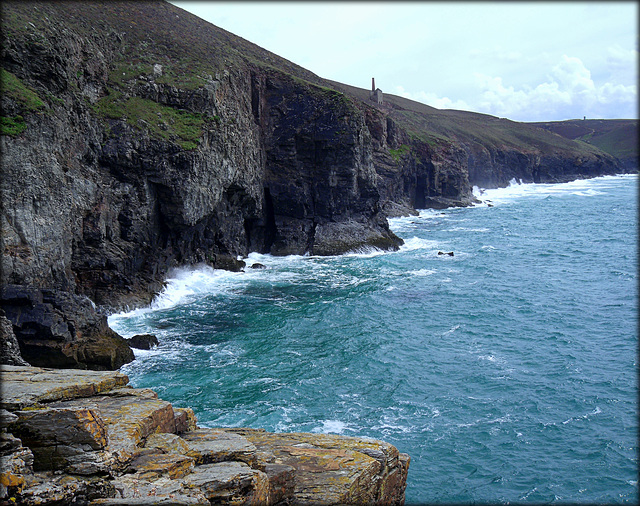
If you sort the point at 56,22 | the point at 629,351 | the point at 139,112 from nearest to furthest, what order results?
the point at 629,351 < the point at 56,22 < the point at 139,112

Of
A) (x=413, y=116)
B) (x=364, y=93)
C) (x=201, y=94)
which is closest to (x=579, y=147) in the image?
(x=413, y=116)

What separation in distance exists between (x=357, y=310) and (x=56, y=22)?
33986 mm

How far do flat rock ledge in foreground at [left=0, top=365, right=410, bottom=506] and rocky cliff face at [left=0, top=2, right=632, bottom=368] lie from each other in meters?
17.0

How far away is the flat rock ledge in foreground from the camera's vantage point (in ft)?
28.0

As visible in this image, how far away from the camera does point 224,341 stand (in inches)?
1334

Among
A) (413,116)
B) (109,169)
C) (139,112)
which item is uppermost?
(413,116)

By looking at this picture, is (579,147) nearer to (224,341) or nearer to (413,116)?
(413,116)

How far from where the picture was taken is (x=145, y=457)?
10258 mm

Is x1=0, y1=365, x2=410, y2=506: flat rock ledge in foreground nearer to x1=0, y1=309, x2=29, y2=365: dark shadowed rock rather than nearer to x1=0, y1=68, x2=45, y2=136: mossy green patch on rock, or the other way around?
x1=0, y1=309, x2=29, y2=365: dark shadowed rock

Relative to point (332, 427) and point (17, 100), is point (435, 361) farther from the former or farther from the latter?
point (17, 100)

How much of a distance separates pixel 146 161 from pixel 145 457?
36.2 meters

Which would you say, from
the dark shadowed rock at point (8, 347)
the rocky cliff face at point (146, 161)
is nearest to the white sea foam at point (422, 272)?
the rocky cliff face at point (146, 161)

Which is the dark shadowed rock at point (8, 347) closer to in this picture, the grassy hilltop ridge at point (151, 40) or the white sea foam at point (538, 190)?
the grassy hilltop ridge at point (151, 40)

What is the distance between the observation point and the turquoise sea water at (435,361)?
68.7 feet
